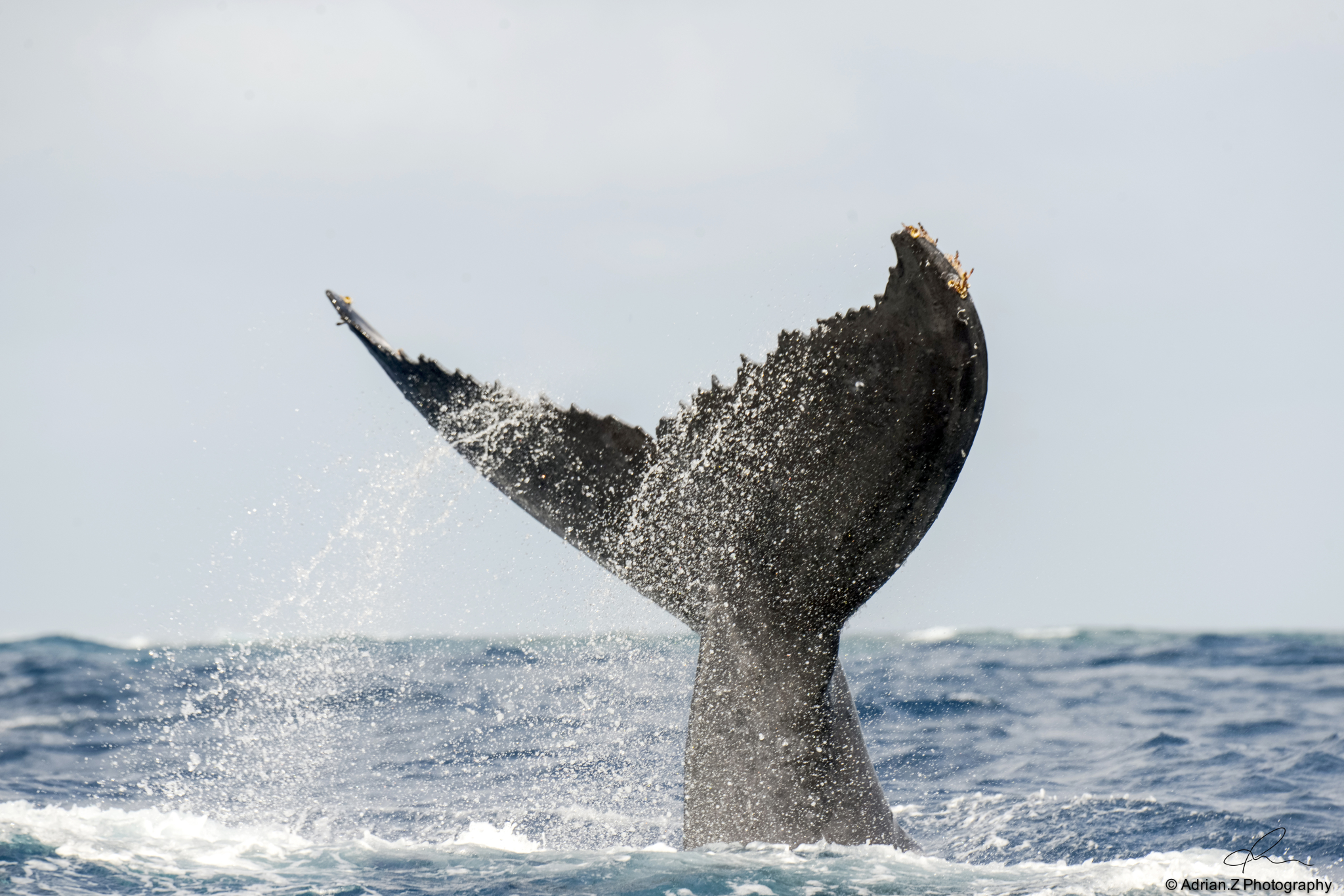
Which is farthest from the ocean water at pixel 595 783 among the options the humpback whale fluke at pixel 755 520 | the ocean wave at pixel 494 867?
the humpback whale fluke at pixel 755 520

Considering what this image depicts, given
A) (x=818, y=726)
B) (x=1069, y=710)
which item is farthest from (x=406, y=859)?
(x=1069, y=710)

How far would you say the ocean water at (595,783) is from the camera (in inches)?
219

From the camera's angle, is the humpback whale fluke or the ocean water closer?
the humpback whale fluke

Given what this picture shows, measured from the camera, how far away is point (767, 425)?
4664 mm

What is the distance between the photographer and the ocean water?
557cm

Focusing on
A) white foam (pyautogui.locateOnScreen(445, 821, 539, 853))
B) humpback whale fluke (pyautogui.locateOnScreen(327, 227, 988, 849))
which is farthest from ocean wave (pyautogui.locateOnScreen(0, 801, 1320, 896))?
humpback whale fluke (pyautogui.locateOnScreen(327, 227, 988, 849))

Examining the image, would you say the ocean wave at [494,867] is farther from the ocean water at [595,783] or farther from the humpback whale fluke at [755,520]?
the humpback whale fluke at [755,520]

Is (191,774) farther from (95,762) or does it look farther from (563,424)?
(563,424)
